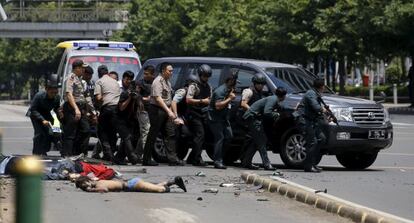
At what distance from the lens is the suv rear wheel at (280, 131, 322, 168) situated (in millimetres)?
15898

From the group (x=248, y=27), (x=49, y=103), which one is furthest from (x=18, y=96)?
(x=49, y=103)

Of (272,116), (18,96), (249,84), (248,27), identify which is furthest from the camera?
(18,96)

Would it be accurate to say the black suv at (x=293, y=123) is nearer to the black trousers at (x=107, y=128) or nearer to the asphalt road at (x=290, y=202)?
the asphalt road at (x=290, y=202)

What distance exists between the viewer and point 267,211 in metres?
10.8

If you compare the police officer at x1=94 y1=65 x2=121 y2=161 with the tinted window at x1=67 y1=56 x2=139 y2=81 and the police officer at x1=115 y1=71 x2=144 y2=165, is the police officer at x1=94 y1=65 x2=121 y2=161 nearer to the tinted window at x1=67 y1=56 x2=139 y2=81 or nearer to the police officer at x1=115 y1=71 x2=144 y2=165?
the police officer at x1=115 y1=71 x2=144 y2=165

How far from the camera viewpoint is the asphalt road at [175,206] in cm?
989

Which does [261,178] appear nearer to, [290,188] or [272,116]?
[290,188]

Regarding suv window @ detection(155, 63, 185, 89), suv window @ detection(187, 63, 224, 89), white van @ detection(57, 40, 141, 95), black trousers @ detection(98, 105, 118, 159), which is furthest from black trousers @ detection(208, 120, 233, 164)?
white van @ detection(57, 40, 141, 95)

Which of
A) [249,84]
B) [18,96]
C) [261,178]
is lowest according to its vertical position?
[18,96]

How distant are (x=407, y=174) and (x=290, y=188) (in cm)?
435

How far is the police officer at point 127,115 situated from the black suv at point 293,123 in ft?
2.88

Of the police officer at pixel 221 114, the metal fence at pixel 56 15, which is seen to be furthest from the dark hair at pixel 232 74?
the metal fence at pixel 56 15

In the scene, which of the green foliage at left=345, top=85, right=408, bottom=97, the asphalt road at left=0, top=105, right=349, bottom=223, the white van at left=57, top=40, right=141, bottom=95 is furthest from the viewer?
the green foliage at left=345, top=85, right=408, bottom=97

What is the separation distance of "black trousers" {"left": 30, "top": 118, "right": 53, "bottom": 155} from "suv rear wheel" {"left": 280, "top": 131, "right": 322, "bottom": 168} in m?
3.99
